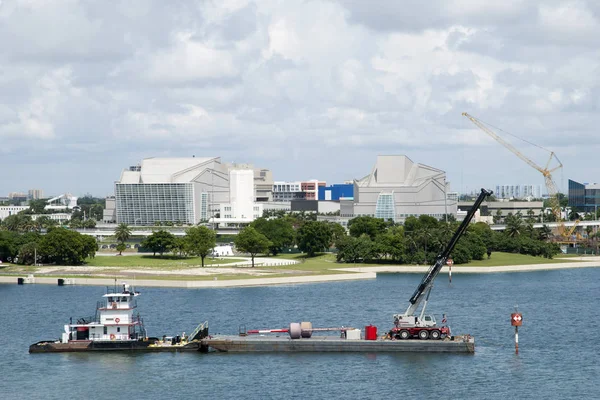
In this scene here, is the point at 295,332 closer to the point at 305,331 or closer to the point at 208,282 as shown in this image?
the point at 305,331

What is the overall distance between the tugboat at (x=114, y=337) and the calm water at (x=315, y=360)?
4.95 feet

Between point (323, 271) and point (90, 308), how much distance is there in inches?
2522

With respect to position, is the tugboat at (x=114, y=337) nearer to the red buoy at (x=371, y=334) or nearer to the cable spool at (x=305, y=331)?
the cable spool at (x=305, y=331)

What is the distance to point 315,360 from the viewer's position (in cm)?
9288

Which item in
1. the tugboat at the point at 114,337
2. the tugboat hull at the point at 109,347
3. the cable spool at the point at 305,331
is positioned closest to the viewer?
the tugboat hull at the point at 109,347

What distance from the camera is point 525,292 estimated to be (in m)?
154

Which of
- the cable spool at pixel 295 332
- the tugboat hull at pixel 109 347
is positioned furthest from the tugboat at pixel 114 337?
the cable spool at pixel 295 332

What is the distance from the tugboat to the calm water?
4.95 feet

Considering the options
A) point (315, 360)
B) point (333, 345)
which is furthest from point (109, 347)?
point (333, 345)

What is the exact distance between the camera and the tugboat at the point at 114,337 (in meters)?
97.2

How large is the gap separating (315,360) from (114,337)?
20.8 meters

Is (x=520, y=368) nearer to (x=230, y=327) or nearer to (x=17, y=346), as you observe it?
(x=230, y=327)

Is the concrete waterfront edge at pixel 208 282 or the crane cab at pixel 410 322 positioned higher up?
the concrete waterfront edge at pixel 208 282

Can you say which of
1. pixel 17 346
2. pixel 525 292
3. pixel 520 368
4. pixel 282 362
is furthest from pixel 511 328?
pixel 17 346
